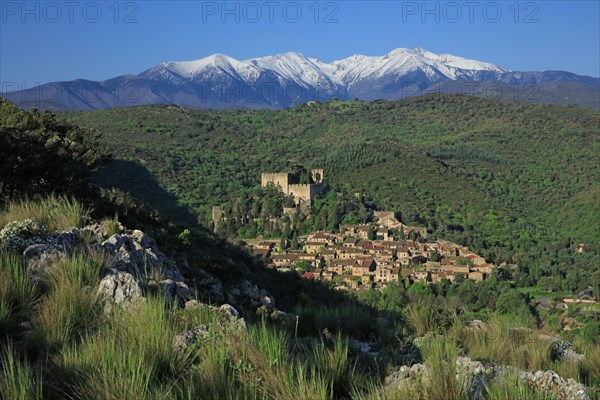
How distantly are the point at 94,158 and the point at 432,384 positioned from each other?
15.6m

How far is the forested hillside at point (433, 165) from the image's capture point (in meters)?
44.1

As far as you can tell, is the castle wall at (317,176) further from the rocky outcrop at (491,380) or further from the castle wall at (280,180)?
the rocky outcrop at (491,380)

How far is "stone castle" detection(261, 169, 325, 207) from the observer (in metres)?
48.2

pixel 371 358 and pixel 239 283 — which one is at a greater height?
pixel 371 358

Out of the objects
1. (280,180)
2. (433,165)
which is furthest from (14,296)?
(433,165)

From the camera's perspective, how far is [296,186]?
48.8 meters

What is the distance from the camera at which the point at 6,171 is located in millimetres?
7938

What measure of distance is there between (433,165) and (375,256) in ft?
86.9

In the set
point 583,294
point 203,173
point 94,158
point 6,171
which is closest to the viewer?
point 6,171

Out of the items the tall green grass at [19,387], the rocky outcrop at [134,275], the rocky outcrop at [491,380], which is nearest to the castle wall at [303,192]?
the rocky outcrop at [134,275]

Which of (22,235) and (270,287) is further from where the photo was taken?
(270,287)

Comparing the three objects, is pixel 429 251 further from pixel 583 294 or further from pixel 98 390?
pixel 98 390

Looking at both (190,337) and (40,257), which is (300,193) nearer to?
(40,257)

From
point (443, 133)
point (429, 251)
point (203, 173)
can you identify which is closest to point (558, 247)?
point (429, 251)
